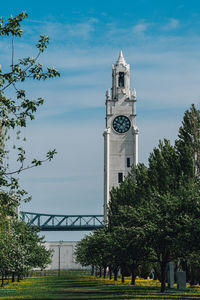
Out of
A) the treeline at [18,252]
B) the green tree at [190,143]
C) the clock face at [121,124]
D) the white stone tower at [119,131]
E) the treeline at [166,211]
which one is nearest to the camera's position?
the treeline at [166,211]

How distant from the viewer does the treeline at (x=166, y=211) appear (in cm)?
4056

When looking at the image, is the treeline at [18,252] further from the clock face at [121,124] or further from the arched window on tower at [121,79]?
the arched window on tower at [121,79]

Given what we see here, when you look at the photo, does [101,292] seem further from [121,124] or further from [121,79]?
[121,79]

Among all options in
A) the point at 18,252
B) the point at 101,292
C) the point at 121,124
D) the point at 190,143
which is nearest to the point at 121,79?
the point at 121,124

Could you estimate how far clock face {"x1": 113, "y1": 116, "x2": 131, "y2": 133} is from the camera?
467ft

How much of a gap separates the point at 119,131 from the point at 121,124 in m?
2.16

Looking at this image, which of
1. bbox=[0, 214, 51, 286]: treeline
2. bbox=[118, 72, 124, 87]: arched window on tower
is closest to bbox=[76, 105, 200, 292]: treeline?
bbox=[0, 214, 51, 286]: treeline

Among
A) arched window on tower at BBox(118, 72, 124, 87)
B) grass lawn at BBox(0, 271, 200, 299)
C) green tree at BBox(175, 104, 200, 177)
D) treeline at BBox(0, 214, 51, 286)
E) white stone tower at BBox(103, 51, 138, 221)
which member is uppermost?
arched window on tower at BBox(118, 72, 124, 87)

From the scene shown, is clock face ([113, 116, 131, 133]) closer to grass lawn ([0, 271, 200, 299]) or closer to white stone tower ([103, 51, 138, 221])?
white stone tower ([103, 51, 138, 221])

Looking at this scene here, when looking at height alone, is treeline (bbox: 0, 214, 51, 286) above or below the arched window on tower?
below

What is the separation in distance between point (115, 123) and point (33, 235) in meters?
55.7

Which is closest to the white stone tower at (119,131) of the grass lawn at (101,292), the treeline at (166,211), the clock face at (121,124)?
the clock face at (121,124)

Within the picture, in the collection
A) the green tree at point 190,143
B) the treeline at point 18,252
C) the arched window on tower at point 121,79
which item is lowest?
the treeline at point 18,252

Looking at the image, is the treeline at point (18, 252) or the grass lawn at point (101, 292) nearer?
the grass lawn at point (101, 292)
